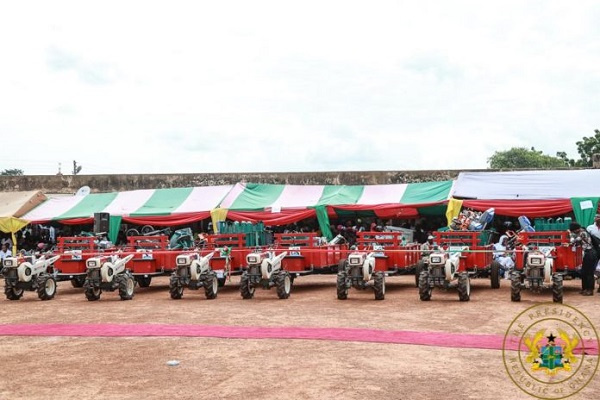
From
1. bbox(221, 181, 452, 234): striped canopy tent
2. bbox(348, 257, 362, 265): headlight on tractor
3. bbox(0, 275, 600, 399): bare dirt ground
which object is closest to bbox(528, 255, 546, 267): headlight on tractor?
bbox(0, 275, 600, 399): bare dirt ground

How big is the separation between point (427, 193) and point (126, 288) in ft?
33.9

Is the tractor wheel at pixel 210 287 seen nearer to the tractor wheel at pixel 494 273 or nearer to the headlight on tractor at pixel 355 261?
the headlight on tractor at pixel 355 261

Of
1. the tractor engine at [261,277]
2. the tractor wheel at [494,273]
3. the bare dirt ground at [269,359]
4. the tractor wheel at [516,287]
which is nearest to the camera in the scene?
the bare dirt ground at [269,359]

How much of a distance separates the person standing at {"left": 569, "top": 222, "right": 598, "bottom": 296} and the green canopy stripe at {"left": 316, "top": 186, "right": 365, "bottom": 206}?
9.26 metres

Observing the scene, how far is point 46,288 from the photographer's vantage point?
1515cm

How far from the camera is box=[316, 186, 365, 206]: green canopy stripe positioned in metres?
21.8

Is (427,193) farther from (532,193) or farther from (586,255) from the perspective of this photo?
(586,255)

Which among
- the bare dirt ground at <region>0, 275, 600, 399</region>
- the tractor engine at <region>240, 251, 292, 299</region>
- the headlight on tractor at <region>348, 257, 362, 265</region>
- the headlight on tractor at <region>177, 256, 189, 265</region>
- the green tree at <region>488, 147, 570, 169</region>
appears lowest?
the bare dirt ground at <region>0, 275, 600, 399</region>

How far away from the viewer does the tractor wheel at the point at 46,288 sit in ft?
49.0

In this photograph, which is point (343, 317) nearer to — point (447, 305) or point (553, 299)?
point (447, 305)

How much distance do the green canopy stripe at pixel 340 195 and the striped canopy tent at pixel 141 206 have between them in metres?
3.63

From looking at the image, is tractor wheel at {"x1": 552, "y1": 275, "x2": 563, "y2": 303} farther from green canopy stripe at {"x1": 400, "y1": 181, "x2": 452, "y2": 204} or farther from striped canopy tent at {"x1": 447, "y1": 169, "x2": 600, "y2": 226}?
green canopy stripe at {"x1": 400, "y1": 181, "x2": 452, "y2": 204}

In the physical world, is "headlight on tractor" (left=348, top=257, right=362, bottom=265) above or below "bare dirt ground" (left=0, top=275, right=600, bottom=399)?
above

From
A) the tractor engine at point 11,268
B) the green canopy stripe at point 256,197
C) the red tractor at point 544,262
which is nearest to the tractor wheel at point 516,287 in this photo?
the red tractor at point 544,262
